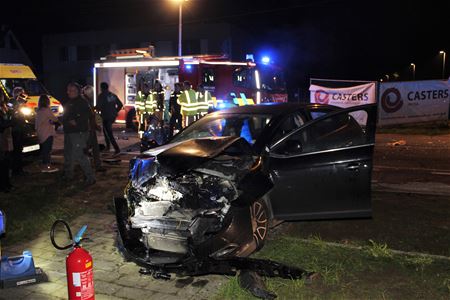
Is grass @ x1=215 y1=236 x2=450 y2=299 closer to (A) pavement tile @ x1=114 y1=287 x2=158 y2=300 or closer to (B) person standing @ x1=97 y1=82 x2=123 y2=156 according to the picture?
(A) pavement tile @ x1=114 y1=287 x2=158 y2=300

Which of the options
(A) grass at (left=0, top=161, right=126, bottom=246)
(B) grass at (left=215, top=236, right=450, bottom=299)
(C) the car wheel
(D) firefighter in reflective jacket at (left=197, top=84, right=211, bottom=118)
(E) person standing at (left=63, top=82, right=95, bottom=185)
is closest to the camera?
(B) grass at (left=215, top=236, right=450, bottom=299)

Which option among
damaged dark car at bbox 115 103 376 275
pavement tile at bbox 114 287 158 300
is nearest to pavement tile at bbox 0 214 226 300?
pavement tile at bbox 114 287 158 300

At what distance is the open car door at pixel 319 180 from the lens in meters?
4.88

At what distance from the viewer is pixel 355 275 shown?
4324 millimetres

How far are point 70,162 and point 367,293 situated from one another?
6.04 meters

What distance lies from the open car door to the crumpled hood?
1.44 feet

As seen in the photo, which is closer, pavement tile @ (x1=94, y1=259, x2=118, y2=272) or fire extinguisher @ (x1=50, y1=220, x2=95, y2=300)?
fire extinguisher @ (x1=50, y1=220, x2=95, y2=300)

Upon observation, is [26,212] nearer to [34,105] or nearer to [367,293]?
[367,293]

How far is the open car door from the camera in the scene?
488 centimetres

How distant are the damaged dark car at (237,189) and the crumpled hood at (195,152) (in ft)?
0.03

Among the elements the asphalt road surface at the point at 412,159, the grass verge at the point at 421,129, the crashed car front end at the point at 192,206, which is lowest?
the asphalt road surface at the point at 412,159

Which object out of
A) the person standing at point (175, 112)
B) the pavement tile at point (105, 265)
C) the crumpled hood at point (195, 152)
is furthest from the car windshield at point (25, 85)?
the crumpled hood at point (195, 152)

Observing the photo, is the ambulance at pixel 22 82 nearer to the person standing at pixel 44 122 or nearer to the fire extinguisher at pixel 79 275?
the person standing at pixel 44 122

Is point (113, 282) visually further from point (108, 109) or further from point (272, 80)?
point (272, 80)
